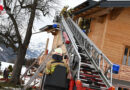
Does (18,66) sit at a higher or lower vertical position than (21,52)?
lower

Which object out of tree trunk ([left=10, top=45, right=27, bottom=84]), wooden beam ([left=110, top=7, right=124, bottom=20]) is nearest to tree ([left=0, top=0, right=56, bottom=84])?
tree trunk ([left=10, top=45, right=27, bottom=84])

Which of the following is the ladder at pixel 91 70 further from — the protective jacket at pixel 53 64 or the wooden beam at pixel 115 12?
the wooden beam at pixel 115 12

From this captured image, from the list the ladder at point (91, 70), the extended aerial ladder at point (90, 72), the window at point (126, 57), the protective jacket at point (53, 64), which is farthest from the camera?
the window at point (126, 57)

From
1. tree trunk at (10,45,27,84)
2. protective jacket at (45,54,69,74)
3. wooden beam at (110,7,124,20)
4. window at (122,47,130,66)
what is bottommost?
tree trunk at (10,45,27,84)

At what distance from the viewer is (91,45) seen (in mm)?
10297

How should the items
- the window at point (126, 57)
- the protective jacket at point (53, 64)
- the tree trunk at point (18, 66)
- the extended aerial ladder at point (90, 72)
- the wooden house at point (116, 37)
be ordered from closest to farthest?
the protective jacket at point (53, 64)
the extended aerial ladder at point (90, 72)
the wooden house at point (116, 37)
the window at point (126, 57)
the tree trunk at point (18, 66)

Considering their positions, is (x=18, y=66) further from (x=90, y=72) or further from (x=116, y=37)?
(x=90, y=72)

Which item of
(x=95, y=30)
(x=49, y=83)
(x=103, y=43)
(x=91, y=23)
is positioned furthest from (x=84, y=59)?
(x=91, y=23)

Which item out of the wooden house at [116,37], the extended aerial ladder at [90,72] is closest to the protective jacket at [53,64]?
the extended aerial ladder at [90,72]

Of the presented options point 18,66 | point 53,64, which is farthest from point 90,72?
point 18,66

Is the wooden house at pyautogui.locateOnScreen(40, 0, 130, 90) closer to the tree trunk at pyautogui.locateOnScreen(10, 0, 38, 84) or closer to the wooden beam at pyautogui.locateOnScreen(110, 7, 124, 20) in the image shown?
the wooden beam at pyautogui.locateOnScreen(110, 7, 124, 20)

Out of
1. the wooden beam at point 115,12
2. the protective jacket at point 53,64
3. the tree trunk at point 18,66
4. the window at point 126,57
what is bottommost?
the tree trunk at point 18,66

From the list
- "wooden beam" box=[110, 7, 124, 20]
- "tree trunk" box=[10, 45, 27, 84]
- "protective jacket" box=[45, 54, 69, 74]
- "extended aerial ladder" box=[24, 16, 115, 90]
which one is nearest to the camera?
"protective jacket" box=[45, 54, 69, 74]

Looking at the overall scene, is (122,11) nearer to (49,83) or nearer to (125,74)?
(125,74)
